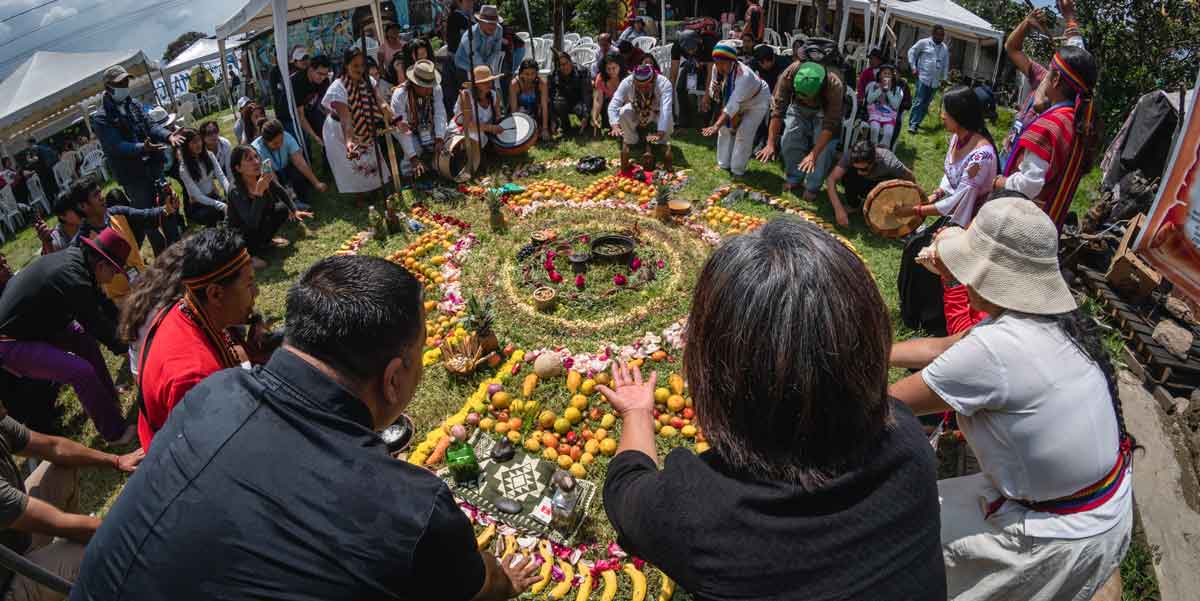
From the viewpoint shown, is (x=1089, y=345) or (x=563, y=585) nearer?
(x=1089, y=345)

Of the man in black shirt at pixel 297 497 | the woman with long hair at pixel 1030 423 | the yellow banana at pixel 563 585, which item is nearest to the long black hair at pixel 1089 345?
the woman with long hair at pixel 1030 423

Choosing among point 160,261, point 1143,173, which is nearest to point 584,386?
point 160,261

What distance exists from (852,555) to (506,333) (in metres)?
4.64

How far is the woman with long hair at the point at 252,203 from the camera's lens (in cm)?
713

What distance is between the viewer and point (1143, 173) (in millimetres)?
6695

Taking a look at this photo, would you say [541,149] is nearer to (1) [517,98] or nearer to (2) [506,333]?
(1) [517,98]

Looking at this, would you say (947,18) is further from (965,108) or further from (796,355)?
(796,355)

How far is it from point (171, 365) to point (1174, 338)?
22.3 ft

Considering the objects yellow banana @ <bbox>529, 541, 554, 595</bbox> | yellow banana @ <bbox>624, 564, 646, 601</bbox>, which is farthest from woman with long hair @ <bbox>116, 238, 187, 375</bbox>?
yellow banana @ <bbox>624, 564, 646, 601</bbox>

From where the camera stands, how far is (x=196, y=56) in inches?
811

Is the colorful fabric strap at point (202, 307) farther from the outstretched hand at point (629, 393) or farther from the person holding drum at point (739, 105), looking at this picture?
the person holding drum at point (739, 105)

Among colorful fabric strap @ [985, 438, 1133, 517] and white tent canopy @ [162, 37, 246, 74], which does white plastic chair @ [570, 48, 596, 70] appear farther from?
colorful fabric strap @ [985, 438, 1133, 517]

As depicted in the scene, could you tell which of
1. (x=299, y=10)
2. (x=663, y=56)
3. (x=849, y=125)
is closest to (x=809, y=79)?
(x=849, y=125)

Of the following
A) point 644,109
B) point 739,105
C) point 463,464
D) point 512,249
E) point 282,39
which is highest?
point 282,39
